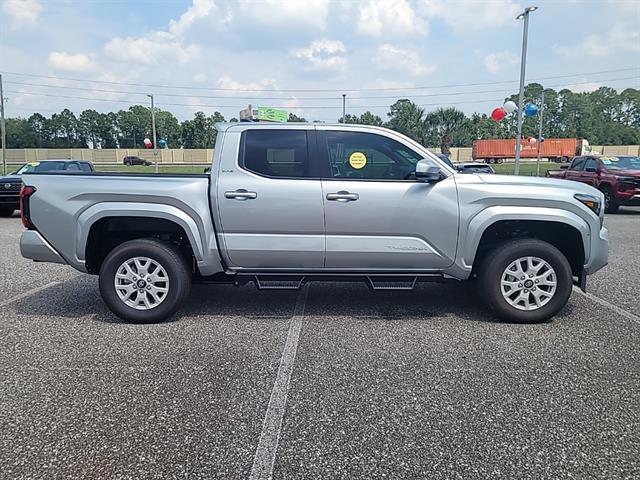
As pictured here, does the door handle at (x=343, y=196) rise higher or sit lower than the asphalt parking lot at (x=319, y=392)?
higher

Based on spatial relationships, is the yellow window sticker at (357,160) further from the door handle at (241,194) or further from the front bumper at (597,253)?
the front bumper at (597,253)

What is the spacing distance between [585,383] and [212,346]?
2.94 metres

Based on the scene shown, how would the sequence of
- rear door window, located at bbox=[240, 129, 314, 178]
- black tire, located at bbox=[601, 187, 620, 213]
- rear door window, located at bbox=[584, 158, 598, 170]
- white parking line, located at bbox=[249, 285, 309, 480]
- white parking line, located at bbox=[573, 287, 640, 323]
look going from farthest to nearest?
rear door window, located at bbox=[584, 158, 598, 170]
black tire, located at bbox=[601, 187, 620, 213]
white parking line, located at bbox=[573, 287, 640, 323]
rear door window, located at bbox=[240, 129, 314, 178]
white parking line, located at bbox=[249, 285, 309, 480]

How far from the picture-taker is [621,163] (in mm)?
15023

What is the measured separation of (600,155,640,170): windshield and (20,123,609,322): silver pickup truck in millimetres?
11628

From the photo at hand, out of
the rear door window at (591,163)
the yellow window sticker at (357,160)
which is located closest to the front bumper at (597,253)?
the yellow window sticker at (357,160)

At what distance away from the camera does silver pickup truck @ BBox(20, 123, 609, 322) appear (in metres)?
4.78

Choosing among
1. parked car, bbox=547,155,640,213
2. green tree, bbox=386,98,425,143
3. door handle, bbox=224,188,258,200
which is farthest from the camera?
green tree, bbox=386,98,425,143

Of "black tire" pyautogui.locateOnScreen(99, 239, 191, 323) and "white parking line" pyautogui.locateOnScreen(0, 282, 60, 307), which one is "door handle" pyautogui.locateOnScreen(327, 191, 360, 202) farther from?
"white parking line" pyautogui.locateOnScreen(0, 282, 60, 307)

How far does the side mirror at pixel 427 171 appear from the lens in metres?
4.64

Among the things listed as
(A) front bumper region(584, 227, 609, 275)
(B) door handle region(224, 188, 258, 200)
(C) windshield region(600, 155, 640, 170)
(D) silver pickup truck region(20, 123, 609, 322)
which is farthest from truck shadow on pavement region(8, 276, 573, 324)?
→ (C) windshield region(600, 155, 640, 170)

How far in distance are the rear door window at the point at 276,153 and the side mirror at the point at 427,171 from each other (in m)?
1.03

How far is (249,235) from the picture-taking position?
4.82 meters

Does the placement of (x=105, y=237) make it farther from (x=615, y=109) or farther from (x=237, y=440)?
(x=615, y=109)
